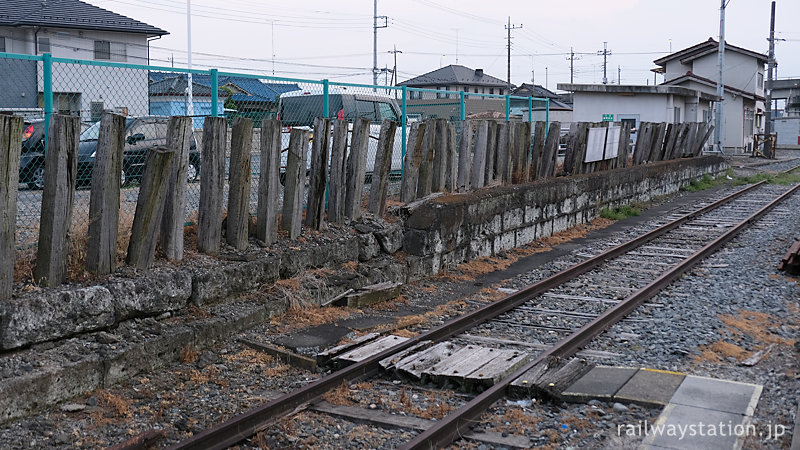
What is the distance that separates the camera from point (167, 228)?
21.8ft

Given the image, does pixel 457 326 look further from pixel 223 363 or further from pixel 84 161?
pixel 84 161

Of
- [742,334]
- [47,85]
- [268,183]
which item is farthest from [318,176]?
[742,334]

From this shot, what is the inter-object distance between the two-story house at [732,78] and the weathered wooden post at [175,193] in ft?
138

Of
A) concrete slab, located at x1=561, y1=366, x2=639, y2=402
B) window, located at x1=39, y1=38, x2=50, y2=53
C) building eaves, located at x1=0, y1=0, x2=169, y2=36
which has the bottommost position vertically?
concrete slab, located at x1=561, y1=366, x2=639, y2=402

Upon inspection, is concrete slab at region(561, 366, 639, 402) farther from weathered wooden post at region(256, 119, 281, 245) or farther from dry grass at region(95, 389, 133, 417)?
weathered wooden post at region(256, 119, 281, 245)

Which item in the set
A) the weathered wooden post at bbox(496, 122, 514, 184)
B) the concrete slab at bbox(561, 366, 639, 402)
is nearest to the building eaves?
the weathered wooden post at bbox(496, 122, 514, 184)

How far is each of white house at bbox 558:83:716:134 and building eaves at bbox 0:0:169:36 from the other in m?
18.6

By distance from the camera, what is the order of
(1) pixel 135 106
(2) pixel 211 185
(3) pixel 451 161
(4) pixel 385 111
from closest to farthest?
1. (2) pixel 211 185
2. (1) pixel 135 106
3. (3) pixel 451 161
4. (4) pixel 385 111

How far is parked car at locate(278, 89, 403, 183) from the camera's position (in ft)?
35.7

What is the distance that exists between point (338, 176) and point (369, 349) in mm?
3214

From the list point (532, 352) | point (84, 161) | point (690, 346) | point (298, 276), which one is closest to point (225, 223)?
point (298, 276)

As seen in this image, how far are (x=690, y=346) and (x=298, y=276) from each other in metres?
3.86

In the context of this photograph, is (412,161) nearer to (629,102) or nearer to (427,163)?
(427,163)

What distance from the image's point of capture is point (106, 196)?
19.6ft
